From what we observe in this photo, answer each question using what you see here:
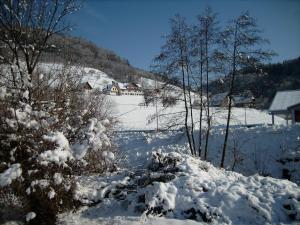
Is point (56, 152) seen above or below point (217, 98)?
below

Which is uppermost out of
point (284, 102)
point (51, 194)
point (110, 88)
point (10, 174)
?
point (110, 88)

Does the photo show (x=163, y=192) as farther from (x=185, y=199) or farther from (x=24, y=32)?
(x=24, y=32)

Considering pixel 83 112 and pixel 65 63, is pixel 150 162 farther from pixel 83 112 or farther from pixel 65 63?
pixel 65 63

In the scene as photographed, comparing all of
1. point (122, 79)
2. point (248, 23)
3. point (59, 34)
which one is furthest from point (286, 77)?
point (59, 34)

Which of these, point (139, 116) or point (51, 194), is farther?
point (139, 116)

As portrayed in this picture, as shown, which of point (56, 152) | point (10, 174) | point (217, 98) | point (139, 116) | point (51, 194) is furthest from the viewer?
point (139, 116)

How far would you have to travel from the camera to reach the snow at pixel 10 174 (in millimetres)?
4688

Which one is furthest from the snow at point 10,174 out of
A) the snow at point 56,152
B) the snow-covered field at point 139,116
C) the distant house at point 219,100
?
the snow-covered field at point 139,116

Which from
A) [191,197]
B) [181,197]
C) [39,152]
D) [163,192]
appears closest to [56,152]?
[39,152]

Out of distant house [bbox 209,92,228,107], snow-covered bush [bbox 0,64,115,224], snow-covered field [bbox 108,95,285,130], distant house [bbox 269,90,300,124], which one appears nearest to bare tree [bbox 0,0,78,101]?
snow-covered bush [bbox 0,64,115,224]

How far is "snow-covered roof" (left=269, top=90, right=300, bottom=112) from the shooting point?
37.0 m

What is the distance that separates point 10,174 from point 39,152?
79 centimetres

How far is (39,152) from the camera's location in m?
5.51

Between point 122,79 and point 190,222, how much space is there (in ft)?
261
